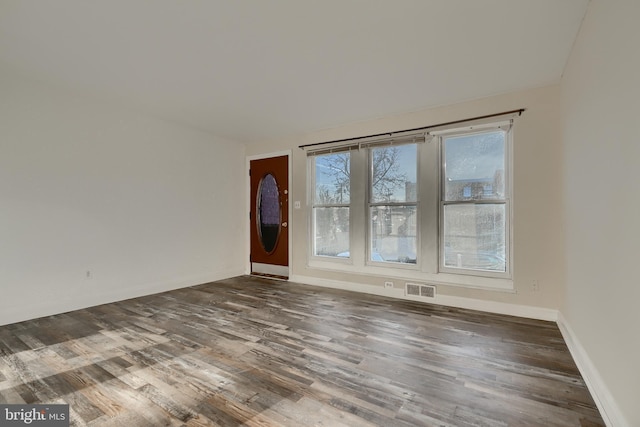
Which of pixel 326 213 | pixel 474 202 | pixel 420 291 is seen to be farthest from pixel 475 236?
pixel 326 213

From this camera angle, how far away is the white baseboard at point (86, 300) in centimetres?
305

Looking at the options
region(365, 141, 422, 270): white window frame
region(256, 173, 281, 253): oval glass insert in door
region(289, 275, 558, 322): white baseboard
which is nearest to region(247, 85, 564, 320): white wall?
region(289, 275, 558, 322): white baseboard

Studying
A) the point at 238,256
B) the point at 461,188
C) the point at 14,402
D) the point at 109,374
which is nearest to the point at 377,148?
the point at 461,188

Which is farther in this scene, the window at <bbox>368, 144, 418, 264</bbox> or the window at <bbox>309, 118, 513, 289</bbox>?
the window at <bbox>368, 144, 418, 264</bbox>

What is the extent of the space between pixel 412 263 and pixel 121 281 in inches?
153

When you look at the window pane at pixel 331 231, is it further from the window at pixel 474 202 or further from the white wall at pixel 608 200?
the white wall at pixel 608 200

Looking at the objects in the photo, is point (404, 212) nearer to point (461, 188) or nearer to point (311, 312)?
point (461, 188)

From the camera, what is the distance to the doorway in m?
5.15

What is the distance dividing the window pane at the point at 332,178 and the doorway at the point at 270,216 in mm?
601

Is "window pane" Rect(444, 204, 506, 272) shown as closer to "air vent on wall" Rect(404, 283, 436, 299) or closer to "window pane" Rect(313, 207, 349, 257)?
"air vent on wall" Rect(404, 283, 436, 299)

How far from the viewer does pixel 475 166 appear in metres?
3.57

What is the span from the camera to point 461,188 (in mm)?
3641

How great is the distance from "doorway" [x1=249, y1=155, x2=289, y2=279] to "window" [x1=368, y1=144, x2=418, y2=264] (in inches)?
62.4

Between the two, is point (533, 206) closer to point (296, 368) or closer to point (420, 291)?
point (420, 291)
